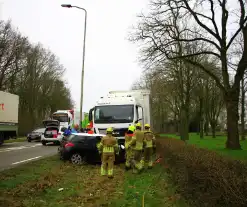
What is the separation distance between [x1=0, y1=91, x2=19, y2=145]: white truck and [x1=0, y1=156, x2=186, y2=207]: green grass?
1282 centimetres

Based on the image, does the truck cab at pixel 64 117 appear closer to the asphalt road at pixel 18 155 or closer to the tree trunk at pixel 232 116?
the asphalt road at pixel 18 155

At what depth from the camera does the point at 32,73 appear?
1978 inches

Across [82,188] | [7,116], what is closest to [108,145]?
[82,188]

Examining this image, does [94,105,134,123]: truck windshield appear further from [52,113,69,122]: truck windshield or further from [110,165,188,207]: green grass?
[52,113,69,122]: truck windshield

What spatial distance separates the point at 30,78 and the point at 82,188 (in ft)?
142

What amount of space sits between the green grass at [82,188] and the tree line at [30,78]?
26.9 meters

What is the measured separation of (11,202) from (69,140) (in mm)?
7703

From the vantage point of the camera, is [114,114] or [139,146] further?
[114,114]

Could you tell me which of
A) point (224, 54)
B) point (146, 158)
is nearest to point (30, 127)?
point (224, 54)

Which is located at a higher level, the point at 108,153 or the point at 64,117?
the point at 64,117

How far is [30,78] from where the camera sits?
50.2 meters

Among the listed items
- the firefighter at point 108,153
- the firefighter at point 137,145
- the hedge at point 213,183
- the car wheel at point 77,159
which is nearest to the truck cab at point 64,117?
the car wheel at point 77,159

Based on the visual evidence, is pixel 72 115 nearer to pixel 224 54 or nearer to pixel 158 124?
pixel 224 54

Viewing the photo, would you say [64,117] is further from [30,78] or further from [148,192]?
[148,192]
